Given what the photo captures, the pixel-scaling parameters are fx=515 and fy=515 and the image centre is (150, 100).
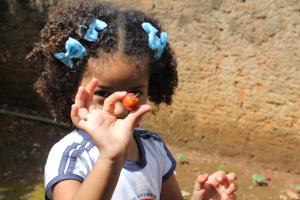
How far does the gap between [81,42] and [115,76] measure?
9.0 inches

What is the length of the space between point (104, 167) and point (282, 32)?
3404mm

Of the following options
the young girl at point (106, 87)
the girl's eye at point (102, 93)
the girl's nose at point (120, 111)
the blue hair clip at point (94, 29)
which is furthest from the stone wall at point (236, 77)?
the girl's nose at point (120, 111)

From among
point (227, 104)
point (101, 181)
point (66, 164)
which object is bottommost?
point (227, 104)

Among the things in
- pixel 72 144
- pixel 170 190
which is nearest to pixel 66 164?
pixel 72 144

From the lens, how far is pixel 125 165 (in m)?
1.84

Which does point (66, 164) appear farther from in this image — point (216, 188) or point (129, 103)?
point (216, 188)

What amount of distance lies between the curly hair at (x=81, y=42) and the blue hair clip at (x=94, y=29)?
0.06ft

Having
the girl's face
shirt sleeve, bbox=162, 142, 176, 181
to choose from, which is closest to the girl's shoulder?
the girl's face

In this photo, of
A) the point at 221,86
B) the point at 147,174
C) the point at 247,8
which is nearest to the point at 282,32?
the point at 247,8

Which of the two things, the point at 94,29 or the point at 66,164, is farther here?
the point at 94,29

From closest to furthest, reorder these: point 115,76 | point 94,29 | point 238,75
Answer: point 115,76 → point 94,29 → point 238,75

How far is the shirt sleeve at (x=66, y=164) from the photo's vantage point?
5.37 ft

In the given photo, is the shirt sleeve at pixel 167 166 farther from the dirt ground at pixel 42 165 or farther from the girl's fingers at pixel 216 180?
the dirt ground at pixel 42 165

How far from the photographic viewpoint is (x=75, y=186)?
1607 millimetres
